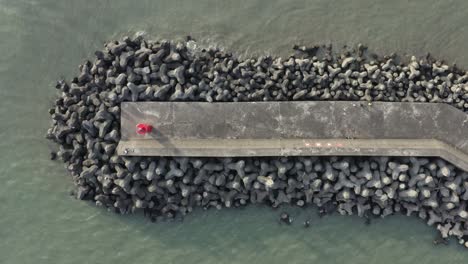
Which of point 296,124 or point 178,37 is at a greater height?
point 178,37

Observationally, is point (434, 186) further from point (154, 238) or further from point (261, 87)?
point (154, 238)

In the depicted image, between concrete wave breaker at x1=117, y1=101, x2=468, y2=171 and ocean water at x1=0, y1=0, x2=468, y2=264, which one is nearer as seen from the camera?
concrete wave breaker at x1=117, y1=101, x2=468, y2=171

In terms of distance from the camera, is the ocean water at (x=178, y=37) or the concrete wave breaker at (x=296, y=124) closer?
the concrete wave breaker at (x=296, y=124)

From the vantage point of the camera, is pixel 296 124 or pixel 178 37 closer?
pixel 296 124

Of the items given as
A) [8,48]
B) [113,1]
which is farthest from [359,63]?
[8,48]
